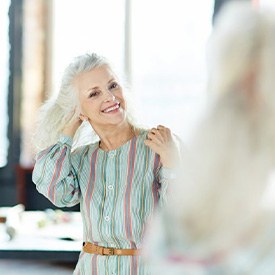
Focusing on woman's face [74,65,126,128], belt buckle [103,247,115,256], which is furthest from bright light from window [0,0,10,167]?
belt buckle [103,247,115,256]

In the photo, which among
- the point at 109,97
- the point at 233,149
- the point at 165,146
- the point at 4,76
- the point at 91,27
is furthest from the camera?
the point at 4,76

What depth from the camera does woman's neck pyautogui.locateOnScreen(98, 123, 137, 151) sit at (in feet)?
8.87

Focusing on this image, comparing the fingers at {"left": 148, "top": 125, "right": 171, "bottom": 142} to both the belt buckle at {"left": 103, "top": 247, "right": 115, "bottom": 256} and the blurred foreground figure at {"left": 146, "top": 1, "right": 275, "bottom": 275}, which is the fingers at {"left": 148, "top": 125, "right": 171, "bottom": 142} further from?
the blurred foreground figure at {"left": 146, "top": 1, "right": 275, "bottom": 275}

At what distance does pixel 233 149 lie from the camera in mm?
1218

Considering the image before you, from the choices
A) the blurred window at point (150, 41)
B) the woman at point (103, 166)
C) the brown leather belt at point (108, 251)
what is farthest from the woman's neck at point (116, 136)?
the blurred window at point (150, 41)

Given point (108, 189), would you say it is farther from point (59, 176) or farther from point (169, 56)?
point (169, 56)

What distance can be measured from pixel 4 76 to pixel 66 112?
5.84m

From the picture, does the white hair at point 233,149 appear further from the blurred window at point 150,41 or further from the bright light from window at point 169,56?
the bright light from window at point 169,56

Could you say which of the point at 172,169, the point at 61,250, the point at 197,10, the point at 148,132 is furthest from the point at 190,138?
the point at 197,10

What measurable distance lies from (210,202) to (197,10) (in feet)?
22.9

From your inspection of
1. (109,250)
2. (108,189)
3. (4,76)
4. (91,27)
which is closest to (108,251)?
(109,250)

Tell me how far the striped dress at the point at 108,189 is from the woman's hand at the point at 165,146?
0.23 ft

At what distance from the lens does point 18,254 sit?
152 inches

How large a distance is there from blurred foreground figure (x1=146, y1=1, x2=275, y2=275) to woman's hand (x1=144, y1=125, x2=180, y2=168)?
48.1 inches
